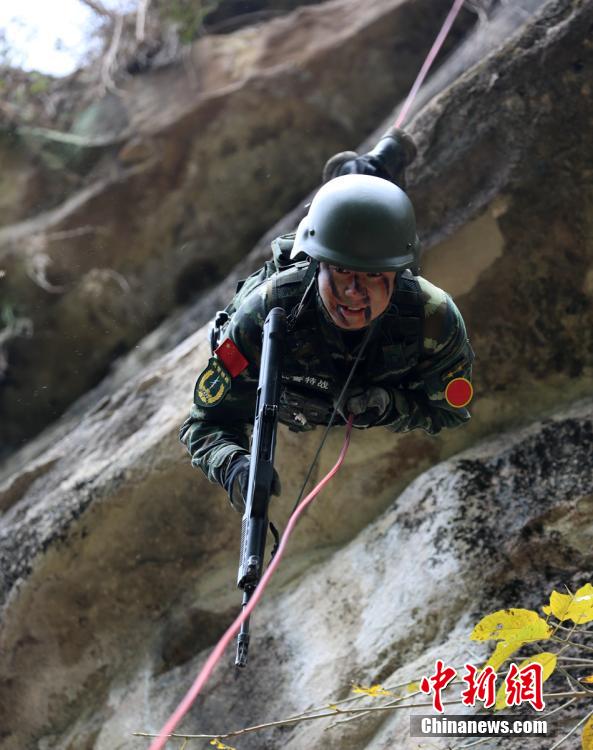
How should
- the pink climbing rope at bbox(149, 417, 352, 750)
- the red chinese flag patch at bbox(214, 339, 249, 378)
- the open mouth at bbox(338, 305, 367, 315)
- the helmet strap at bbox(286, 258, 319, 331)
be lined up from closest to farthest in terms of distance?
the pink climbing rope at bbox(149, 417, 352, 750) < the open mouth at bbox(338, 305, 367, 315) < the helmet strap at bbox(286, 258, 319, 331) < the red chinese flag patch at bbox(214, 339, 249, 378)

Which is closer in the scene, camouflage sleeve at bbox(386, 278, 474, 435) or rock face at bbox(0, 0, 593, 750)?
camouflage sleeve at bbox(386, 278, 474, 435)

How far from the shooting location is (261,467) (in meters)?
2.49

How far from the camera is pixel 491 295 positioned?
429 cm

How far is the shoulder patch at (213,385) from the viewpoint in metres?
3.00

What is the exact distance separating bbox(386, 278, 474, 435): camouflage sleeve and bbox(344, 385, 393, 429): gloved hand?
0.07 metres

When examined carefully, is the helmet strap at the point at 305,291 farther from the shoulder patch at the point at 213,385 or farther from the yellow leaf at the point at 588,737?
the yellow leaf at the point at 588,737

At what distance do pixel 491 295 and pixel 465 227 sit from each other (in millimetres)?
363

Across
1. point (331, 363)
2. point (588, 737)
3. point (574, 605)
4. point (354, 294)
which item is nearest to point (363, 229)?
point (354, 294)

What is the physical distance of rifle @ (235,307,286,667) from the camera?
92.1 inches

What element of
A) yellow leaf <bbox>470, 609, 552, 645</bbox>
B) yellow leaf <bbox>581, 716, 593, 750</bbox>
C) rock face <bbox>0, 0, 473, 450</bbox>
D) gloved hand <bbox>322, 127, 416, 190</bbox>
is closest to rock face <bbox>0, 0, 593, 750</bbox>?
gloved hand <bbox>322, 127, 416, 190</bbox>

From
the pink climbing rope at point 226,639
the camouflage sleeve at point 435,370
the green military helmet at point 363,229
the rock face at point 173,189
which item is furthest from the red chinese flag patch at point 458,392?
the rock face at point 173,189

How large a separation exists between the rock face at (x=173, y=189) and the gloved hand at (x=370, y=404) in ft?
12.3

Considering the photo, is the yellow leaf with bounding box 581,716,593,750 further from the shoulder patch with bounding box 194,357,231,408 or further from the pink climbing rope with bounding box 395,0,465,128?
the pink climbing rope with bounding box 395,0,465,128

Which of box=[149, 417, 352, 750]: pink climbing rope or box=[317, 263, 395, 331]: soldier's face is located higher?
box=[317, 263, 395, 331]: soldier's face
